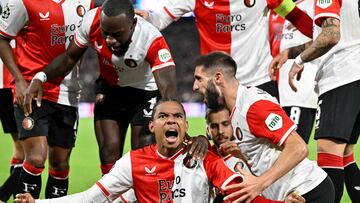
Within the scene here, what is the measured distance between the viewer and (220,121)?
5258 millimetres

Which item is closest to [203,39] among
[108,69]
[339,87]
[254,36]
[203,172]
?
[254,36]

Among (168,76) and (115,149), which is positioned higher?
(168,76)

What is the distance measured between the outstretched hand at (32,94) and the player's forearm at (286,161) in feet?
5.79

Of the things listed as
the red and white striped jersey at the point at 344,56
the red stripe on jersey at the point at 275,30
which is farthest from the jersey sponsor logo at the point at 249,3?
the red and white striped jersey at the point at 344,56

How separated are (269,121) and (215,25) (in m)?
1.77

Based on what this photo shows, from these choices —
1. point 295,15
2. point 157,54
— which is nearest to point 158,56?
point 157,54

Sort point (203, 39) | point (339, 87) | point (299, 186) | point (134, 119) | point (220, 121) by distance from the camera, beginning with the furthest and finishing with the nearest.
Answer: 1. point (203, 39)
2. point (134, 119)
3. point (339, 87)
4. point (220, 121)
5. point (299, 186)

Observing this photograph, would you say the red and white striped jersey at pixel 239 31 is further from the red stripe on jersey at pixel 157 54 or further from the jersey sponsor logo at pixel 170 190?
the jersey sponsor logo at pixel 170 190

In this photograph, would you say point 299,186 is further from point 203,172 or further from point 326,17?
point 326,17

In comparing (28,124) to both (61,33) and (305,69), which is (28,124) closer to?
(61,33)

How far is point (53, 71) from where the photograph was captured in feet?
19.6

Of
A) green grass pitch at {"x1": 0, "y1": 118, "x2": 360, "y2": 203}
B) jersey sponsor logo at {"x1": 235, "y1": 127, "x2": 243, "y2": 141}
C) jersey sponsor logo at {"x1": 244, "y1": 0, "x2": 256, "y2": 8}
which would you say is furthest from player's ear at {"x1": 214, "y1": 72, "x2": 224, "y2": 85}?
green grass pitch at {"x1": 0, "y1": 118, "x2": 360, "y2": 203}

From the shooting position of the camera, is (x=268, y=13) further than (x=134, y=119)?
Yes

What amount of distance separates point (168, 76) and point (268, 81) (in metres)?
1.02
